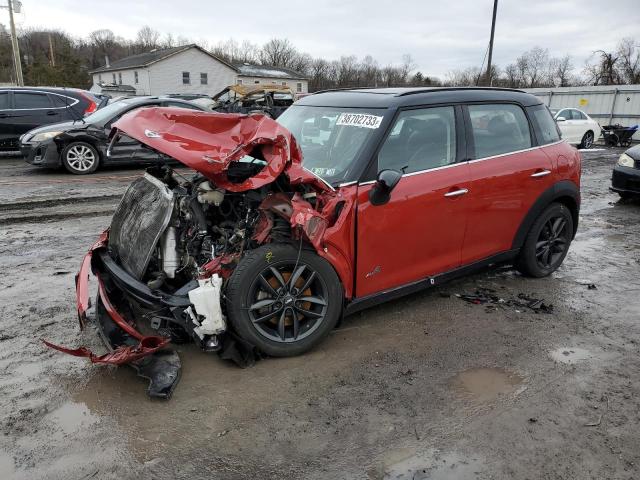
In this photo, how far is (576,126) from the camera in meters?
18.6

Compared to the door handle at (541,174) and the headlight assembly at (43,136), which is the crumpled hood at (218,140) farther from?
the headlight assembly at (43,136)

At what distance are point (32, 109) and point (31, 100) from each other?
0.25 metres

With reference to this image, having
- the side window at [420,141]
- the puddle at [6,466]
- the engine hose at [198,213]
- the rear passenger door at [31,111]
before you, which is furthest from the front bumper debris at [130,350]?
the rear passenger door at [31,111]

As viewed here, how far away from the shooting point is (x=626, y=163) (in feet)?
29.5

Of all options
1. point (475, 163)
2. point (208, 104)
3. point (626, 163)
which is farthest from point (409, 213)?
point (208, 104)

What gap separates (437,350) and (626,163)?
7534mm

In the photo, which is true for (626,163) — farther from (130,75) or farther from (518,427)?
(130,75)

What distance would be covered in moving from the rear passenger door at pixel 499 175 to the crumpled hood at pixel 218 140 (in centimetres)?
157

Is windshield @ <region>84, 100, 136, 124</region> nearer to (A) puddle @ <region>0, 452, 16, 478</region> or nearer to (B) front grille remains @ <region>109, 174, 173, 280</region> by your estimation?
(B) front grille remains @ <region>109, 174, 173, 280</region>

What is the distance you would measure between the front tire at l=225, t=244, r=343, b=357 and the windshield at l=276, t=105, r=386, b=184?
0.67m

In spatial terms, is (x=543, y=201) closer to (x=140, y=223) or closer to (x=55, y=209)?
(x=140, y=223)

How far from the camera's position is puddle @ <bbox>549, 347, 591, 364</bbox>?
3.52 m

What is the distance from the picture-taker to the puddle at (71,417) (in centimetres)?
274

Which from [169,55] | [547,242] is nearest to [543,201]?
[547,242]
